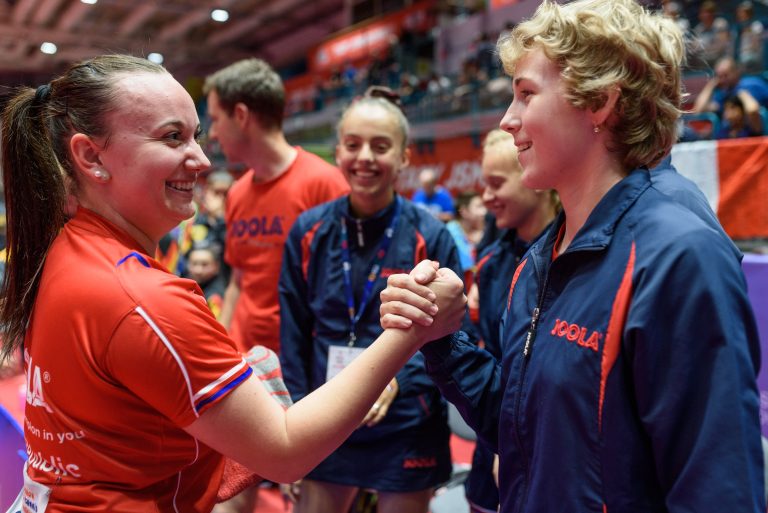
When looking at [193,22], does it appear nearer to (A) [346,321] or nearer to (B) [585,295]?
(A) [346,321]

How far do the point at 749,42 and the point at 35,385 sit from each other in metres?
8.93

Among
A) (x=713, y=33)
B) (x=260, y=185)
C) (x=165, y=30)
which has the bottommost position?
(x=260, y=185)

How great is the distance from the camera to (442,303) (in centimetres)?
136

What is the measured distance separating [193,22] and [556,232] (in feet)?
34.6

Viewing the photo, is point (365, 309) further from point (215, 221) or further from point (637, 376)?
point (215, 221)

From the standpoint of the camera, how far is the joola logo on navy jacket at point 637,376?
0.90 meters

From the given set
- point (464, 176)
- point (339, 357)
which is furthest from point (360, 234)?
point (464, 176)

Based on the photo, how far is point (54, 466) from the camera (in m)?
1.16

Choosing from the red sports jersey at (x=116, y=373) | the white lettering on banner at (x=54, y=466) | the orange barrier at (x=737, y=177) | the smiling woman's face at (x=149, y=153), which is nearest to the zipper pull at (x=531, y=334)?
the red sports jersey at (x=116, y=373)

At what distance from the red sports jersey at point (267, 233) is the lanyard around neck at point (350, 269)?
54 centimetres

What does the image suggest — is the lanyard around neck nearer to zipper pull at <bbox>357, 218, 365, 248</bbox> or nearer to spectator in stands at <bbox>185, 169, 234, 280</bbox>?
zipper pull at <bbox>357, 218, 365, 248</bbox>

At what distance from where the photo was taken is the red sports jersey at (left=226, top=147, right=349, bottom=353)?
267 centimetres

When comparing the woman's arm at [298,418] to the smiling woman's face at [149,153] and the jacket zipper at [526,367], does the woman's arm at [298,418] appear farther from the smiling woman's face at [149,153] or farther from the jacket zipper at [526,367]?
the smiling woman's face at [149,153]

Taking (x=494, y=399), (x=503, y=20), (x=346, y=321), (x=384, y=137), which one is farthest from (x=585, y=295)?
(x=503, y=20)
